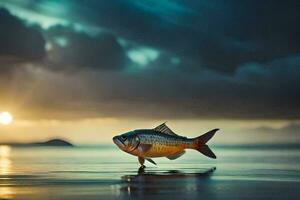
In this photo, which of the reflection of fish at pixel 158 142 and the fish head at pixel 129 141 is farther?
the reflection of fish at pixel 158 142

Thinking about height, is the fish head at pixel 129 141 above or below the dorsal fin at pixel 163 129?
below

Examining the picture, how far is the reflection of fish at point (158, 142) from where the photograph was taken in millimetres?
33750

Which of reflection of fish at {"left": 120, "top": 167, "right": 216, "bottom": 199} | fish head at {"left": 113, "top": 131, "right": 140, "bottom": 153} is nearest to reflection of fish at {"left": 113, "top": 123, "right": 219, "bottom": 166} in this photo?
fish head at {"left": 113, "top": 131, "right": 140, "bottom": 153}

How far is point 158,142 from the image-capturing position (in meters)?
34.3

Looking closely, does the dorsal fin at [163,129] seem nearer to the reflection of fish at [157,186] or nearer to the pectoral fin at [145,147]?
the pectoral fin at [145,147]

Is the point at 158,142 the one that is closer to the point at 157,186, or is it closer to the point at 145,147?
the point at 145,147

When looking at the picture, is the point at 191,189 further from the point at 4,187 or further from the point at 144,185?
the point at 4,187

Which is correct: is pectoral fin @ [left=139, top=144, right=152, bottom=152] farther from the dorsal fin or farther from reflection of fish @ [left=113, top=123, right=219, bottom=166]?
the dorsal fin

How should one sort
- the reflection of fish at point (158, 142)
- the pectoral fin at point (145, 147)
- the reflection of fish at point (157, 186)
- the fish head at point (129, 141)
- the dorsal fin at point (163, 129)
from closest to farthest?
the reflection of fish at point (157, 186) → the fish head at point (129, 141) → the reflection of fish at point (158, 142) → the pectoral fin at point (145, 147) → the dorsal fin at point (163, 129)

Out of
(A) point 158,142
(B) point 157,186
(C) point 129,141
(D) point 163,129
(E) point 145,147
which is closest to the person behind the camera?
(B) point 157,186

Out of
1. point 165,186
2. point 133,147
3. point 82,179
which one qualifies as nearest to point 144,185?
point 165,186

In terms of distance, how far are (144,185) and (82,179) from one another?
4541mm

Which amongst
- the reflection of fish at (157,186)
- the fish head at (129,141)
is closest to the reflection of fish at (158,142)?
the fish head at (129,141)

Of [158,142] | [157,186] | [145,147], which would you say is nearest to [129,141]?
Answer: [145,147]
